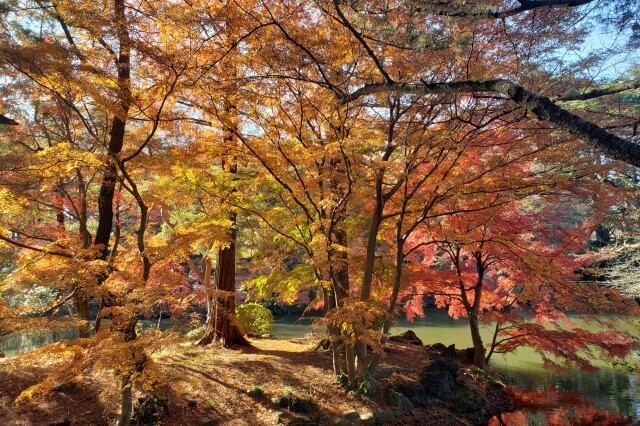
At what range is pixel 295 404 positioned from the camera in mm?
5559

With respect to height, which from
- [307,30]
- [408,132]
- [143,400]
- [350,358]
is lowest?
[143,400]

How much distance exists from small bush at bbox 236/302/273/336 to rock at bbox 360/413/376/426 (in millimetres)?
4788

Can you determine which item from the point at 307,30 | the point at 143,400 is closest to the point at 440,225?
the point at 307,30

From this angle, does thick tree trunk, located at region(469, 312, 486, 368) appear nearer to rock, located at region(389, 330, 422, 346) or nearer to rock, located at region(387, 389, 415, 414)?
rock, located at region(389, 330, 422, 346)

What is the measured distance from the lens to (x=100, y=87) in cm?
498

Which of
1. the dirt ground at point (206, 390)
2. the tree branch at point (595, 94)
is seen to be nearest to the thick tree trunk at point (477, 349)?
the dirt ground at point (206, 390)

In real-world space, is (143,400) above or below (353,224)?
below

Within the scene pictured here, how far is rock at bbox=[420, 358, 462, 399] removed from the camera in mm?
7043

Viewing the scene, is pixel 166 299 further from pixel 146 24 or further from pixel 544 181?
pixel 544 181

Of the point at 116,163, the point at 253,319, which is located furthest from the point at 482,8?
the point at 253,319

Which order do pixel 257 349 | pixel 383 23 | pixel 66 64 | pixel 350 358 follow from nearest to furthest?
pixel 383 23 → pixel 66 64 → pixel 350 358 → pixel 257 349

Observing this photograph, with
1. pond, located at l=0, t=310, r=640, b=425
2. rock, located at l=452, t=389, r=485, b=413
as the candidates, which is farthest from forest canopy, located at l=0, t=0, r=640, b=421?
rock, located at l=452, t=389, r=485, b=413

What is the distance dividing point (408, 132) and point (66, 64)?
14.2 feet

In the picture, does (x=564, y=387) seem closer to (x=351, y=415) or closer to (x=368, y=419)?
(x=368, y=419)
